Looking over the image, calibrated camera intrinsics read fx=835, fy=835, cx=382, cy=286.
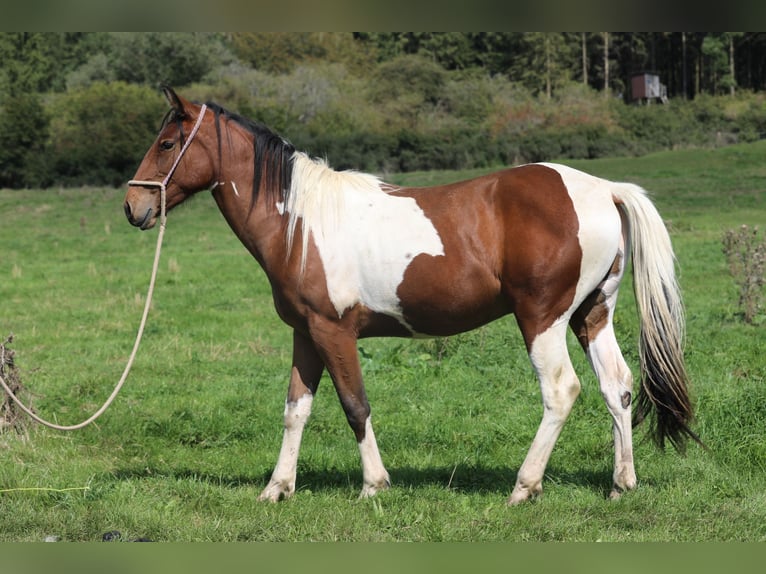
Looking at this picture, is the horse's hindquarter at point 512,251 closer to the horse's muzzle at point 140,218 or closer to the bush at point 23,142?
the horse's muzzle at point 140,218

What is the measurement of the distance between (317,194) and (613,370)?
2.25 metres

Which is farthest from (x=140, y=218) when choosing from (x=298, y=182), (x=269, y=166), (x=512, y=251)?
(x=512, y=251)

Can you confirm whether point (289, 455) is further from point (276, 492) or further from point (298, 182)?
point (298, 182)

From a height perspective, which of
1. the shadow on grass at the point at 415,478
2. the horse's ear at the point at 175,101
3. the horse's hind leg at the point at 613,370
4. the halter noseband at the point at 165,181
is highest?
the horse's ear at the point at 175,101

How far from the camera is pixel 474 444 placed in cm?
657

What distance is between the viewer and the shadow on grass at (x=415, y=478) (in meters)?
5.66

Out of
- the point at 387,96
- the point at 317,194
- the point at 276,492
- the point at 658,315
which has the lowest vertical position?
the point at 276,492

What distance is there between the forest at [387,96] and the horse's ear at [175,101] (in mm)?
20278

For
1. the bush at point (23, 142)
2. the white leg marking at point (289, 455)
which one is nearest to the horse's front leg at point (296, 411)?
the white leg marking at point (289, 455)

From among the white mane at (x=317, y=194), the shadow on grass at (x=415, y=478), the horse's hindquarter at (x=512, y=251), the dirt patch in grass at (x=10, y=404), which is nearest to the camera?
the horse's hindquarter at (x=512, y=251)

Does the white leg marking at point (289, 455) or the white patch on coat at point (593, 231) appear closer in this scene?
the white patch on coat at point (593, 231)

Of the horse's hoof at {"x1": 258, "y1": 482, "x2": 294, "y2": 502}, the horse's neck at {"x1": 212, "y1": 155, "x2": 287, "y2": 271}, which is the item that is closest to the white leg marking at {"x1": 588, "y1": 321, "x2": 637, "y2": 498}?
the horse's hoof at {"x1": 258, "y1": 482, "x2": 294, "y2": 502}

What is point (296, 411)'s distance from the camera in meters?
5.67

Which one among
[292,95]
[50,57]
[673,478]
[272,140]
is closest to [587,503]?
[673,478]
